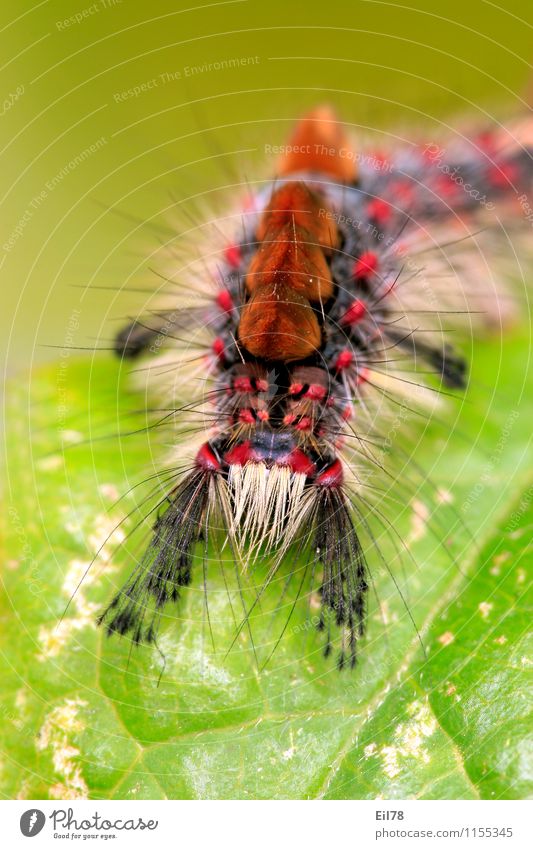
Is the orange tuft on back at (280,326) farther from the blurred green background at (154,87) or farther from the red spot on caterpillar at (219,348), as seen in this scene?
the blurred green background at (154,87)

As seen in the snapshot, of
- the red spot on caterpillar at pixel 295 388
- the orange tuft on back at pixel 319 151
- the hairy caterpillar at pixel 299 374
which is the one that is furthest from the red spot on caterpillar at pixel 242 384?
the orange tuft on back at pixel 319 151

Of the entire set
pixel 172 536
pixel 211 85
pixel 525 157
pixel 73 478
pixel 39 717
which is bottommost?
pixel 39 717

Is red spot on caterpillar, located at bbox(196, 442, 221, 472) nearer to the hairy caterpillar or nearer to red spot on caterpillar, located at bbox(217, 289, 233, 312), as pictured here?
the hairy caterpillar

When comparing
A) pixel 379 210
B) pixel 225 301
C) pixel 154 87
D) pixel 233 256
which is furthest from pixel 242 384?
pixel 154 87

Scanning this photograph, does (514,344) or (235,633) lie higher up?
(514,344)

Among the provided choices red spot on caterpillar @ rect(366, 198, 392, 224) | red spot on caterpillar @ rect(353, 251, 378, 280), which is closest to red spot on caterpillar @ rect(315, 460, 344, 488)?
red spot on caterpillar @ rect(353, 251, 378, 280)

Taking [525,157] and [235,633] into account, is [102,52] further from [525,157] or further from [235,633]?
[235,633]

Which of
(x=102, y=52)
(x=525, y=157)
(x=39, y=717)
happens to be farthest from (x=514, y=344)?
(x=102, y=52)
